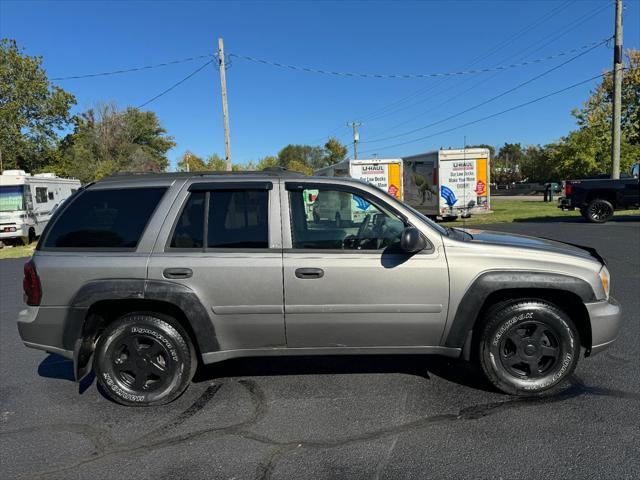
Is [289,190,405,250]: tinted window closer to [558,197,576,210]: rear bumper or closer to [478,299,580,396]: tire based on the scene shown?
[478,299,580,396]: tire

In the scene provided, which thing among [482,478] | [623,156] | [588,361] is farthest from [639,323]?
[623,156]

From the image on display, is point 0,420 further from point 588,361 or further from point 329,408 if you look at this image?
point 588,361

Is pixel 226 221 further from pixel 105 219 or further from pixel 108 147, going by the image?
pixel 108 147

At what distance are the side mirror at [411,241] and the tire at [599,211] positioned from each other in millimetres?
16310

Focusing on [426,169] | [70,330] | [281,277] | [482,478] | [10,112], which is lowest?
[482,478]

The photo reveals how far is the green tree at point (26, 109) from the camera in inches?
1176

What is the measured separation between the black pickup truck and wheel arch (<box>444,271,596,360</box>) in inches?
610

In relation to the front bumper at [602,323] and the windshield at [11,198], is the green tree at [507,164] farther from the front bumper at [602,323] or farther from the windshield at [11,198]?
the front bumper at [602,323]

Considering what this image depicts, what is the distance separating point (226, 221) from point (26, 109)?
34.9m

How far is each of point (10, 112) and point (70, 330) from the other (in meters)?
33.0

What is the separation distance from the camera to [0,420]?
11.3 ft

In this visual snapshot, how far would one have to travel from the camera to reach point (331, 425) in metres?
3.22

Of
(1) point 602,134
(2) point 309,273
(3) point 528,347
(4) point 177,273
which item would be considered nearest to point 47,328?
(4) point 177,273

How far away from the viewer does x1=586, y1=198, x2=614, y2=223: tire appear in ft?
54.1
